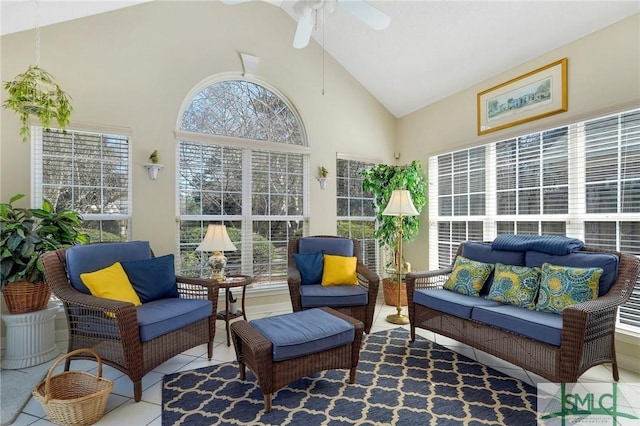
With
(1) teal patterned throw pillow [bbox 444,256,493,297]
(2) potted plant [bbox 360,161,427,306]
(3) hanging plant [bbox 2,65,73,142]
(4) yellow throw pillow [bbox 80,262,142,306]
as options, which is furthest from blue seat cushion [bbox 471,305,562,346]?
(3) hanging plant [bbox 2,65,73,142]

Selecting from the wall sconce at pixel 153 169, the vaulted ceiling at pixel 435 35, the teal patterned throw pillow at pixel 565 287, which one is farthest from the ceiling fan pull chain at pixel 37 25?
the teal patterned throw pillow at pixel 565 287

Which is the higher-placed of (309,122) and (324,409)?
(309,122)

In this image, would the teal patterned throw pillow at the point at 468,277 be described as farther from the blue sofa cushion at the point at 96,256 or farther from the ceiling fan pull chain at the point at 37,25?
the ceiling fan pull chain at the point at 37,25

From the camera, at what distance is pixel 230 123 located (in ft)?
14.2

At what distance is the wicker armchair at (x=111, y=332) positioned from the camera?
2295 mm

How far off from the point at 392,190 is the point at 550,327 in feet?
8.82

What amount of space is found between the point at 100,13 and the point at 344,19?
8.77ft

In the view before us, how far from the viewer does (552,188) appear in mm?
3445

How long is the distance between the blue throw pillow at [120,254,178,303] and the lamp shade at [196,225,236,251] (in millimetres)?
353

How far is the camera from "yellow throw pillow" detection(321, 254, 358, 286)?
3793mm

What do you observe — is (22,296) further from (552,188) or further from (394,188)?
(552,188)

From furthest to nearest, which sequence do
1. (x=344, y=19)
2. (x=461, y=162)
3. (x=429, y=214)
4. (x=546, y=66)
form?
(x=429, y=214), (x=461, y=162), (x=344, y=19), (x=546, y=66)

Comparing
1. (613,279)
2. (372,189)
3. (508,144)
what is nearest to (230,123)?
(372,189)

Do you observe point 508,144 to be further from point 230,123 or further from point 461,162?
point 230,123
